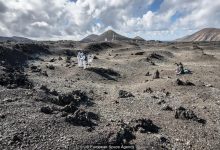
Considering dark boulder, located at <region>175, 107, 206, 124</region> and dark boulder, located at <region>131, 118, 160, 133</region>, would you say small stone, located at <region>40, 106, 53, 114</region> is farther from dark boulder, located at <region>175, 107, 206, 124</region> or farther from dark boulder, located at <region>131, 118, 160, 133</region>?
dark boulder, located at <region>175, 107, 206, 124</region>

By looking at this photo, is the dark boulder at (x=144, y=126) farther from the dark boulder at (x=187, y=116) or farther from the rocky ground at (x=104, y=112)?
the dark boulder at (x=187, y=116)

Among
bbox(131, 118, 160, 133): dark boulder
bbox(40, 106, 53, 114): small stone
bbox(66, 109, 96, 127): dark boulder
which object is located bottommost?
bbox(131, 118, 160, 133): dark boulder

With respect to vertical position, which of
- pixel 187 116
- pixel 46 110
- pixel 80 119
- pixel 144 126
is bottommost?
pixel 144 126

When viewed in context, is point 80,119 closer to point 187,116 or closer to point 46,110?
point 46,110

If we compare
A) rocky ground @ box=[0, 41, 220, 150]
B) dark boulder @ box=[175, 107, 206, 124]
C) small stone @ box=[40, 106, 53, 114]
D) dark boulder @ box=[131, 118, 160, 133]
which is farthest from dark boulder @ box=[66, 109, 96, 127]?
dark boulder @ box=[175, 107, 206, 124]

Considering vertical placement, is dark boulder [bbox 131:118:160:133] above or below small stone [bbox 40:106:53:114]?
below

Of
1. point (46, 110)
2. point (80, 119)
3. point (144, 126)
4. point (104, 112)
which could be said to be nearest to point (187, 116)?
point (144, 126)

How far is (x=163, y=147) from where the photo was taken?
57.6 feet

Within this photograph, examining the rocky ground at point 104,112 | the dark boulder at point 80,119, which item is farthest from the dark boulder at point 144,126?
the dark boulder at point 80,119

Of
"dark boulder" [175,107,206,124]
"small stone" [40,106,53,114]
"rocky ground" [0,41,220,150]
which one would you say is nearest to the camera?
"rocky ground" [0,41,220,150]

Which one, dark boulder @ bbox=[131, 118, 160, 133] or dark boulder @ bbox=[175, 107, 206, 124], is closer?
dark boulder @ bbox=[131, 118, 160, 133]

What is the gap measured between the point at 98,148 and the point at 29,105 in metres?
6.85

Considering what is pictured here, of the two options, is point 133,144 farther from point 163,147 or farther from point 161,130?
point 161,130

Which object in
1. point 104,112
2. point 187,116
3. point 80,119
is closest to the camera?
point 80,119
